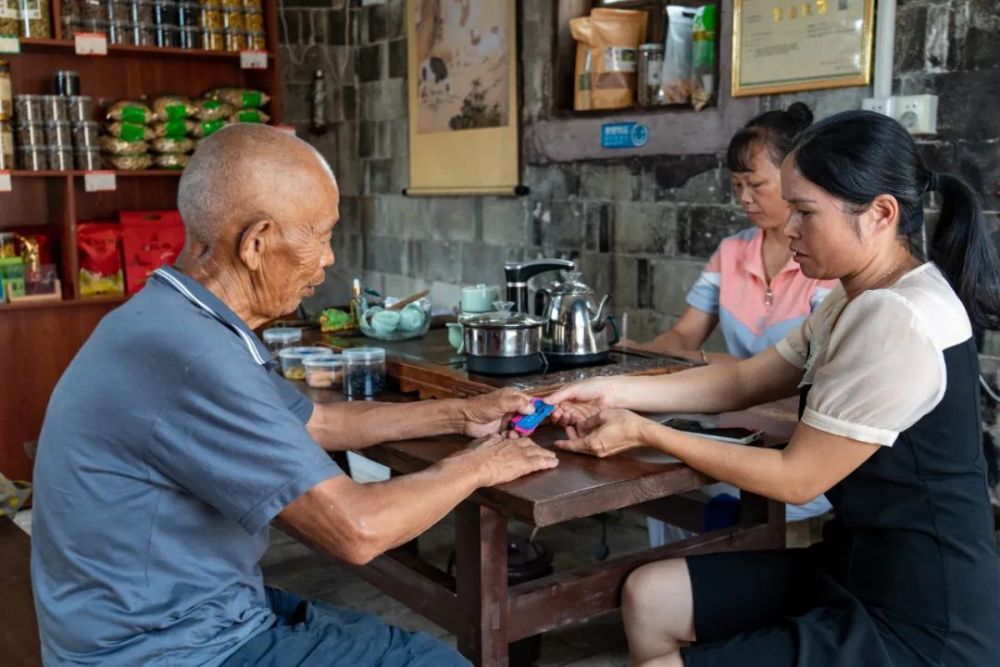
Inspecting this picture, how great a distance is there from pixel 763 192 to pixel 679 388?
0.80 meters

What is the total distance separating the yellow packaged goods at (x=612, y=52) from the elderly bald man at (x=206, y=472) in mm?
2638

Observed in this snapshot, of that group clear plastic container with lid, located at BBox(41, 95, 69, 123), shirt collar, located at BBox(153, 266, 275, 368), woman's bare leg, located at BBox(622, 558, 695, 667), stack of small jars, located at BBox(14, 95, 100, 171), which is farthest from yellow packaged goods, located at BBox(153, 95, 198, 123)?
woman's bare leg, located at BBox(622, 558, 695, 667)

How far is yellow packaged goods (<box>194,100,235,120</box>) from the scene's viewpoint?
16.1 feet

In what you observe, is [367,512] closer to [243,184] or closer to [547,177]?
[243,184]

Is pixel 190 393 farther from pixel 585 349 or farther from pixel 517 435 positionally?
pixel 585 349

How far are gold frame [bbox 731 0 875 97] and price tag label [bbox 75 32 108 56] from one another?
2.74 metres

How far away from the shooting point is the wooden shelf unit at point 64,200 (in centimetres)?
451

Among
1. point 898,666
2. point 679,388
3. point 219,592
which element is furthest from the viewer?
point 679,388

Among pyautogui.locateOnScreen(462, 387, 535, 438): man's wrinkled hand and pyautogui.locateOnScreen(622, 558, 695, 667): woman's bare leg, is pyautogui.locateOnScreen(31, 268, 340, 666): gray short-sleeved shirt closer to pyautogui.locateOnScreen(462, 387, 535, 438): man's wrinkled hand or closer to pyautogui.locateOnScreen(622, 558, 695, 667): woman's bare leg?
pyautogui.locateOnScreen(462, 387, 535, 438): man's wrinkled hand

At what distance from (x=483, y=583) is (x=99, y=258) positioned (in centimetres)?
343

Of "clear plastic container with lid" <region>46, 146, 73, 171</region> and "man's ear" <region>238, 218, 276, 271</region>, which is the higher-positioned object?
"clear plastic container with lid" <region>46, 146, 73, 171</region>

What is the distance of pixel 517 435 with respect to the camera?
79.7 inches

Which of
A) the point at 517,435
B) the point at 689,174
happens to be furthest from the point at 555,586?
the point at 689,174

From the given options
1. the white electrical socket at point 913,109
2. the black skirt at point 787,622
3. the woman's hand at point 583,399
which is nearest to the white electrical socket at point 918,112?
the white electrical socket at point 913,109
